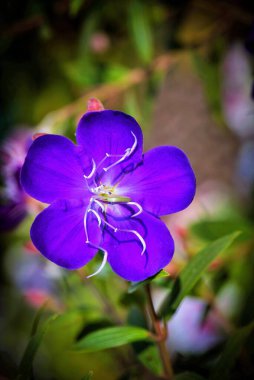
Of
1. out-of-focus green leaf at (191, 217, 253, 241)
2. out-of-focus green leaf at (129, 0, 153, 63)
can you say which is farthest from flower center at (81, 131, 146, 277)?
out-of-focus green leaf at (129, 0, 153, 63)

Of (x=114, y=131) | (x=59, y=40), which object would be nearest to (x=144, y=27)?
(x=59, y=40)

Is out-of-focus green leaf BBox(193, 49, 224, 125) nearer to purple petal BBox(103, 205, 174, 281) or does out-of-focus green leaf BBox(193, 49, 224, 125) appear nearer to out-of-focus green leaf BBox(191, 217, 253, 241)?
out-of-focus green leaf BBox(191, 217, 253, 241)

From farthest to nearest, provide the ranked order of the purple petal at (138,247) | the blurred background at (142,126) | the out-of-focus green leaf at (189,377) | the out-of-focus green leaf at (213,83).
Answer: the out-of-focus green leaf at (213,83)
the blurred background at (142,126)
the out-of-focus green leaf at (189,377)
the purple petal at (138,247)

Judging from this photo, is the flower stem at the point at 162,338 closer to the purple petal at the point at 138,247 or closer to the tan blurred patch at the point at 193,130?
the purple petal at the point at 138,247

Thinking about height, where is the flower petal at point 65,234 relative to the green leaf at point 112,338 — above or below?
above

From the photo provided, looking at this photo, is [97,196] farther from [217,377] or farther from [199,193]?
[199,193]

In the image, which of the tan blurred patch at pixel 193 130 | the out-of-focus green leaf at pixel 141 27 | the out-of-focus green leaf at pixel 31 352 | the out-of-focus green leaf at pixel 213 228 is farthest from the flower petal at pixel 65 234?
the tan blurred patch at pixel 193 130
